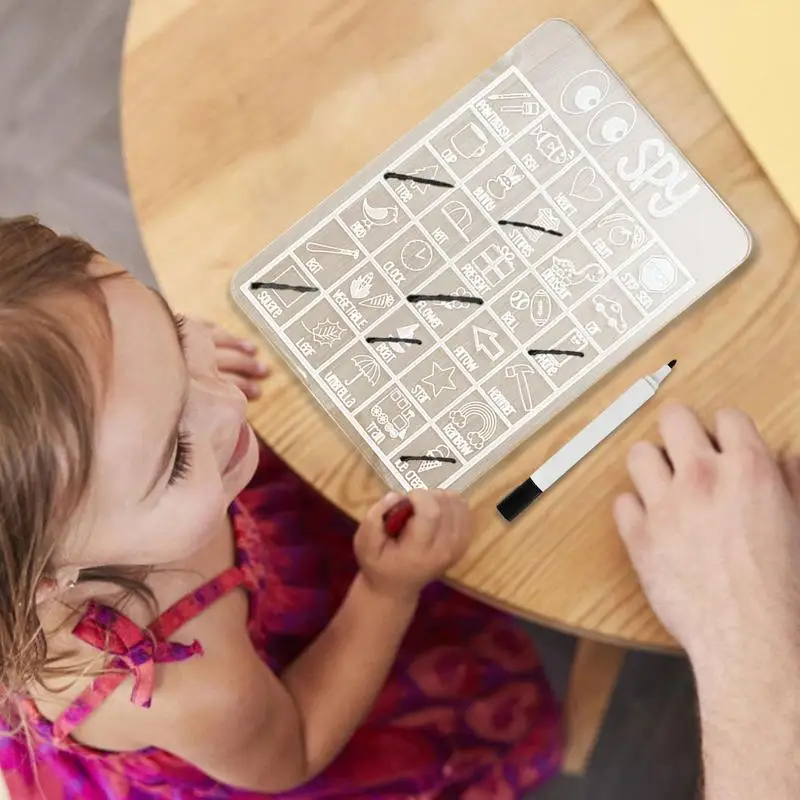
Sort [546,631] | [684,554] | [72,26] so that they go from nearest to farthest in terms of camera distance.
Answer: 1. [684,554]
2. [546,631]
3. [72,26]

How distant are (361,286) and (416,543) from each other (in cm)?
18

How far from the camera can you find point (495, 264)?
0.62 m

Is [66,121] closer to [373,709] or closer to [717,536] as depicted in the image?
[373,709]

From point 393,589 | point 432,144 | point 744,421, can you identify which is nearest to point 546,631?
point 393,589

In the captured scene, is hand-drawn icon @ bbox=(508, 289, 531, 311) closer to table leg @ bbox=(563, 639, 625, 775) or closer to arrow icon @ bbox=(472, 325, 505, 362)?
arrow icon @ bbox=(472, 325, 505, 362)

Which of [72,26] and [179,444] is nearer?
[179,444]

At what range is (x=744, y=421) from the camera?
0.59 meters

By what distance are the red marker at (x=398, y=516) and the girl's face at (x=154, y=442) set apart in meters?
0.11

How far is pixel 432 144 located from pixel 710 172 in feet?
0.62

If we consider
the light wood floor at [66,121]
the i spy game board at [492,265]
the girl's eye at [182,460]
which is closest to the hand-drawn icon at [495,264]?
the i spy game board at [492,265]

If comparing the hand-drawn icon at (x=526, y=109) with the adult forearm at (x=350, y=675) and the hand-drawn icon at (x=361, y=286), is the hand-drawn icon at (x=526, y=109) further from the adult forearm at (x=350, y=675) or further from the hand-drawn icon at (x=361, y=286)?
the adult forearm at (x=350, y=675)

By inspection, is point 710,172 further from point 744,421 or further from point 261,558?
point 261,558

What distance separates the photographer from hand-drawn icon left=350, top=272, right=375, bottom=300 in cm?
62

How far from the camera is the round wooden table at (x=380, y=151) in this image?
60 centimetres
